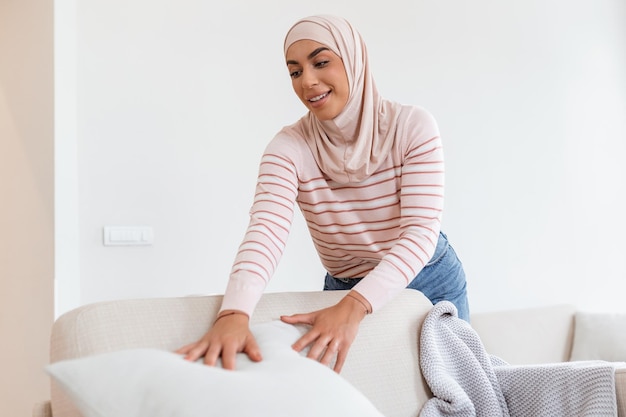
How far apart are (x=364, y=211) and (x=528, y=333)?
2.05 m

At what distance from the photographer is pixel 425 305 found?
160cm

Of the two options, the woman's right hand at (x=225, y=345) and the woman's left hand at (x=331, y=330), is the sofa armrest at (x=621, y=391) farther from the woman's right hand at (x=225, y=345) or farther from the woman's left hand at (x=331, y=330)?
the woman's right hand at (x=225, y=345)

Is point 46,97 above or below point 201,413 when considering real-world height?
above

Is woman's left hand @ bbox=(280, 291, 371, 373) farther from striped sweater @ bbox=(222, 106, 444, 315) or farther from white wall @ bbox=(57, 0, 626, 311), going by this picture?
white wall @ bbox=(57, 0, 626, 311)

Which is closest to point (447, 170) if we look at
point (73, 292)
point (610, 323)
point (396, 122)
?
point (610, 323)

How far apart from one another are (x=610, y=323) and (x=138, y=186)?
6.85 feet

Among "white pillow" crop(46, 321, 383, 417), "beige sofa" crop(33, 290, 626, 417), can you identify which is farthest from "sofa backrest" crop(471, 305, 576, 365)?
"white pillow" crop(46, 321, 383, 417)

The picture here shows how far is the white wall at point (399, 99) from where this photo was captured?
2.94 m

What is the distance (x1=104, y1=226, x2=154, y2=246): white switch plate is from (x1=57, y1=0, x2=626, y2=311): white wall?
0.03 meters

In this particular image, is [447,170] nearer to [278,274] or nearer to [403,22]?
[403,22]

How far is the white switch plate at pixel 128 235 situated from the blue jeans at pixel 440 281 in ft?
3.97

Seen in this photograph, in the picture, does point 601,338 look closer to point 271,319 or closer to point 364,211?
point 364,211

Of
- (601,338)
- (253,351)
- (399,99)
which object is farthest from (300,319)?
(601,338)

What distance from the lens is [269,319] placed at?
140 centimetres
